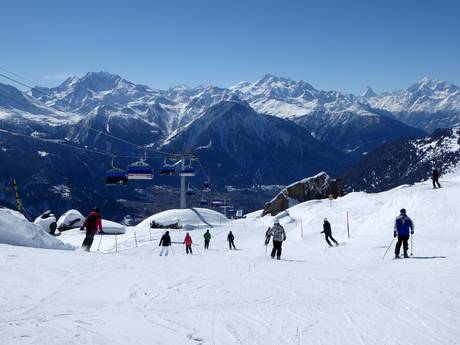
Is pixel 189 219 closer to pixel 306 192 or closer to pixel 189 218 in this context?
pixel 189 218

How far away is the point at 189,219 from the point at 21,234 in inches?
1586

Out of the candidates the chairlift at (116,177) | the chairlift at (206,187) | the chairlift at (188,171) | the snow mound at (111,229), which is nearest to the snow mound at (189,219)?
the snow mound at (111,229)

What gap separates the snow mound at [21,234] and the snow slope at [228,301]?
4.10 meters

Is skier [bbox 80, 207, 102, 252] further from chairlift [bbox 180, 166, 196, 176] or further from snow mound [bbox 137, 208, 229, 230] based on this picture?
chairlift [bbox 180, 166, 196, 176]

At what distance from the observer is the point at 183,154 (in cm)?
6806

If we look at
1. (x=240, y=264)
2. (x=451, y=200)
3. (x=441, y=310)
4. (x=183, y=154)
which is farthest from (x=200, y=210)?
(x=441, y=310)

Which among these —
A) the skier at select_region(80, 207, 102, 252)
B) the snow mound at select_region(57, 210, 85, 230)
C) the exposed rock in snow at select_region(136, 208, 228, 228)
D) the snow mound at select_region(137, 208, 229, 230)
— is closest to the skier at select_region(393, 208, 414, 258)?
the skier at select_region(80, 207, 102, 252)

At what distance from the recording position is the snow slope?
7793mm

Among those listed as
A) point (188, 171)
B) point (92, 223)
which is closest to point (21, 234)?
point (92, 223)

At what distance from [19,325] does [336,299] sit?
20.7 feet

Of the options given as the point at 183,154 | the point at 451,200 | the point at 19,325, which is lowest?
the point at 19,325

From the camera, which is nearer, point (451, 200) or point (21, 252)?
point (21, 252)

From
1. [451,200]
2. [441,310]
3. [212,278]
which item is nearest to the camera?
[441,310]

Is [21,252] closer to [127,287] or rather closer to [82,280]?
[82,280]
